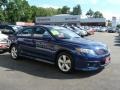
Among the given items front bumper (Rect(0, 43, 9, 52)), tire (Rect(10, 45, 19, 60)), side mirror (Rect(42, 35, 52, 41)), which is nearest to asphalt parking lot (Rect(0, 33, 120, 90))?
tire (Rect(10, 45, 19, 60))

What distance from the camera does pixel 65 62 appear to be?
8.58m

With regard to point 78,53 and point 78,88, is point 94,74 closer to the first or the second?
point 78,53

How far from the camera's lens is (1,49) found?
41.8ft

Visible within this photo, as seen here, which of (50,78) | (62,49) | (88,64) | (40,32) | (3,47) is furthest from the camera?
(3,47)

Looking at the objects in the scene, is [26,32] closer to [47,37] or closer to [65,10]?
[47,37]

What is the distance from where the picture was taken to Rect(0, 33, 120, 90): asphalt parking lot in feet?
23.2

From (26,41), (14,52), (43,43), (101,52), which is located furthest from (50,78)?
(14,52)

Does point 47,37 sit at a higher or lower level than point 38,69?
higher

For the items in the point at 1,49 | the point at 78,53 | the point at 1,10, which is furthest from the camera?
the point at 1,10

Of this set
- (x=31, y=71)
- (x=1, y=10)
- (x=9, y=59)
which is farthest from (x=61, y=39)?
(x=1, y=10)

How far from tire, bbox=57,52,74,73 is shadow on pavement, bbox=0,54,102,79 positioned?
18 centimetres

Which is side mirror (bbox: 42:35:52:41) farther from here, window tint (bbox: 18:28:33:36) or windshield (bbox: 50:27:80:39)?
window tint (bbox: 18:28:33:36)

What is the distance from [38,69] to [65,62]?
45.5 inches

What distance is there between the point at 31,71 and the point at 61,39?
146cm
